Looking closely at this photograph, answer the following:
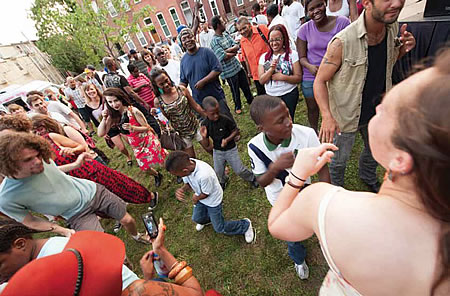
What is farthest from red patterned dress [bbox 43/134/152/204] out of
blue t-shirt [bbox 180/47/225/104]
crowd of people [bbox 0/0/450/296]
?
blue t-shirt [bbox 180/47/225/104]

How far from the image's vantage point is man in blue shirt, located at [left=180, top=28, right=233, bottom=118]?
12.7 ft

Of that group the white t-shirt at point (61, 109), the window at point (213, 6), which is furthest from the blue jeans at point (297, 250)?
the window at point (213, 6)

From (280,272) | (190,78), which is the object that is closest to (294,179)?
(280,272)

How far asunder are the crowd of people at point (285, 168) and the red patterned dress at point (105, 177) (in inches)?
0.8

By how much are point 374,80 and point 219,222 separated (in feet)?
7.61

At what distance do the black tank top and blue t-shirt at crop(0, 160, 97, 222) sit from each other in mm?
3263

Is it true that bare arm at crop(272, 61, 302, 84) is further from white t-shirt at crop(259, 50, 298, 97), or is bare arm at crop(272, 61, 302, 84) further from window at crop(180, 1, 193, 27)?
window at crop(180, 1, 193, 27)

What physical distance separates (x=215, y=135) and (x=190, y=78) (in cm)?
164

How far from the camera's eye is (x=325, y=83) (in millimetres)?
2094

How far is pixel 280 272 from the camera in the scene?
2.42 m

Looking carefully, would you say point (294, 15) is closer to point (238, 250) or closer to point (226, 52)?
point (226, 52)

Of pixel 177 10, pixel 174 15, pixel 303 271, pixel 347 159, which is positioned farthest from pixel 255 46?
pixel 174 15

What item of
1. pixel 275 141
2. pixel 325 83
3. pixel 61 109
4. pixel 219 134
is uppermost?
pixel 61 109

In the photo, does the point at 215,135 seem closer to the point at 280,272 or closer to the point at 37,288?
the point at 280,272
